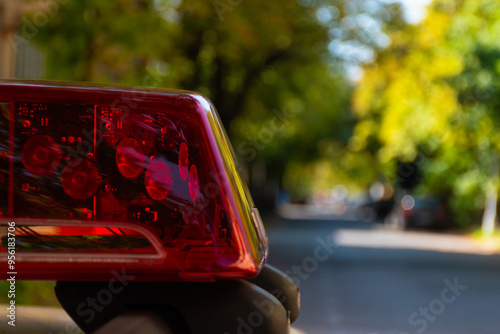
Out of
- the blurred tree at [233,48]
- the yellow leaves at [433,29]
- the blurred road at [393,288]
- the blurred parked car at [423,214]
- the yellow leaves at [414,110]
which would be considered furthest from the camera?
the blurred parked car at [423,214]

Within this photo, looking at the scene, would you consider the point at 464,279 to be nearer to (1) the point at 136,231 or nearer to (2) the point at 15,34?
(2) the point at 15,34

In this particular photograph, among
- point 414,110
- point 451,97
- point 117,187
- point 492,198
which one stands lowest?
point 492,198

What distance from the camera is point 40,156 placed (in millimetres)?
3055

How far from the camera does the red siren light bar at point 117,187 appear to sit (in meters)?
2.98

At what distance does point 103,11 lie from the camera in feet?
40.2

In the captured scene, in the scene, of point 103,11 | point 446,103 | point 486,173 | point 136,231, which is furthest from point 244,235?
point 486,173

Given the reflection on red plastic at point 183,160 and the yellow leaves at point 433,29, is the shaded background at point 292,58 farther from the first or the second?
the reflection on red plastic at point 183,160

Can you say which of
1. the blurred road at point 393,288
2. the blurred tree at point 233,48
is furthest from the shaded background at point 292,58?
the blurred road at point 393,288

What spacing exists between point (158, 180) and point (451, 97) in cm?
2031

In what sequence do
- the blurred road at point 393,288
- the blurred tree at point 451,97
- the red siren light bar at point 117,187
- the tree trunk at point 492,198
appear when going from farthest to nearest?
1. the tree trunk at point 492,198
2. the blurred tree at point 451,97
3. the blurred road at point 393,288
4. the red siren light bar at point 117,187

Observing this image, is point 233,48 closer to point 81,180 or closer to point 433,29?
point 433,29

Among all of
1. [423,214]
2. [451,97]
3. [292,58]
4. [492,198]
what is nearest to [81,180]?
[451,97]


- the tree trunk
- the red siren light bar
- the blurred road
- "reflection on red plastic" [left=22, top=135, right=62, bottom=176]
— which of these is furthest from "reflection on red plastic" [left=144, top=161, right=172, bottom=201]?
the tree trunk

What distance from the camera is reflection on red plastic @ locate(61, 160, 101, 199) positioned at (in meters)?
3.03
